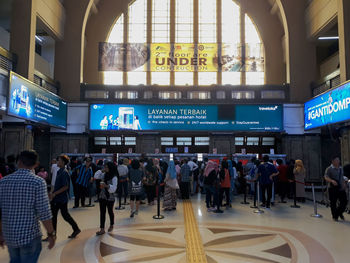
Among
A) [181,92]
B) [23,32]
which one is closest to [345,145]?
[181,92]

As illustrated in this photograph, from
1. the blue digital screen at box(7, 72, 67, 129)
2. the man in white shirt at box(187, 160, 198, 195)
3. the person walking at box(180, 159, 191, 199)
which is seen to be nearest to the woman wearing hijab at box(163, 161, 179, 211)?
the person walking at box(180, 159, 191, 199)

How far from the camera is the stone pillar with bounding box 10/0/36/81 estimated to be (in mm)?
12219

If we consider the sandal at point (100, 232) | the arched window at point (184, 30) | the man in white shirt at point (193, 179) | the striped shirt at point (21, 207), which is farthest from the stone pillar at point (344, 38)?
the striped shirt at point (21, 207)

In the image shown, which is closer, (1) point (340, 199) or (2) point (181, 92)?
(1) point (340, 199)

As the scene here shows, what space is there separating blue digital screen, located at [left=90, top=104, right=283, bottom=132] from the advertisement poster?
10.4 feet

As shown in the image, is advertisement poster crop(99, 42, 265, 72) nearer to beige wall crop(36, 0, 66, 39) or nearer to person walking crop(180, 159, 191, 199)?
beige wall crop(36, 0, 66, 39)

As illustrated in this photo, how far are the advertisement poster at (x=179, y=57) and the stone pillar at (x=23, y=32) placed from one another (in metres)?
5.10

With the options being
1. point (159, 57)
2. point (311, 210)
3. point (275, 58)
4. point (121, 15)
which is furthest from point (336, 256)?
point (121, 15)

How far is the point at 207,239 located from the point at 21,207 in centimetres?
356

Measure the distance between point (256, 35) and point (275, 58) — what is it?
2.17 m

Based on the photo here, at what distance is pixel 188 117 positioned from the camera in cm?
1514

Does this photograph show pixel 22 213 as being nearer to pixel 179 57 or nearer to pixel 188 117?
pixel 188 117

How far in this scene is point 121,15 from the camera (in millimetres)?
20031

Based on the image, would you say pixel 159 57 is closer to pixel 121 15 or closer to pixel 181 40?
pixel 181 40
